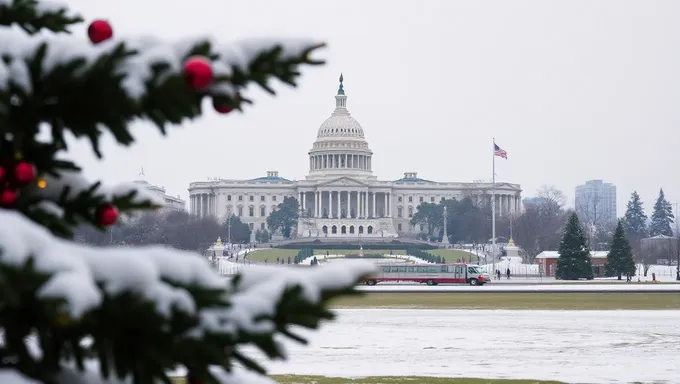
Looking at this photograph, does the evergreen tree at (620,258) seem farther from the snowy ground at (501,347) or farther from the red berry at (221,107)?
the red berry at (221,107)

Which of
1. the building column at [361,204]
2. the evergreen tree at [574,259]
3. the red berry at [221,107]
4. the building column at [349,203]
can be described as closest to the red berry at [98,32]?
the red berry at [221,107]

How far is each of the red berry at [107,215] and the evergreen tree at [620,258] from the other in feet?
245

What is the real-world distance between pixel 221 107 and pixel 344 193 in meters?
182

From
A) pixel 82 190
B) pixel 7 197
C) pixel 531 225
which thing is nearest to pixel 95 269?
pixel 7 197

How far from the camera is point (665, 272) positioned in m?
92.2

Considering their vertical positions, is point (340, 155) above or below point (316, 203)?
above

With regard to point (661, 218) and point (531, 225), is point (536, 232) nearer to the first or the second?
point (531, 225)

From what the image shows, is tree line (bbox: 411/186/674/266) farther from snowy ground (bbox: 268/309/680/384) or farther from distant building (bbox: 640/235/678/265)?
snowy ground (bbox: 268/309/680/384)

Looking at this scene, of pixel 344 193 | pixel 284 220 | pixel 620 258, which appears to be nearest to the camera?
pixel 620 258

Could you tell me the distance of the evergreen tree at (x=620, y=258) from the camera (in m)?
75.5

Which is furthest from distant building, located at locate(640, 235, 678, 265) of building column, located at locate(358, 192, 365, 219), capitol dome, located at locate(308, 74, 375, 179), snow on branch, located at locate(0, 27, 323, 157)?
snow on branch, located at locate(0, 27, 323, 157)

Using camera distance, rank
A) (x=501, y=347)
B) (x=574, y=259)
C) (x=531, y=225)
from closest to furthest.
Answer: (x=501, y=347), (x=574, y=259), (x=531, y=225)

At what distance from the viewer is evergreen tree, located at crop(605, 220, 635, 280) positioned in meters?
75.5

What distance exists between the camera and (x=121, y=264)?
2602 mm
